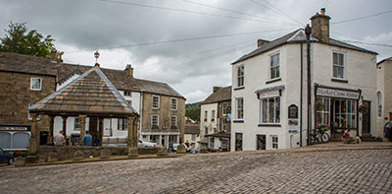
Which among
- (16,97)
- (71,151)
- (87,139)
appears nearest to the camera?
(71,151)

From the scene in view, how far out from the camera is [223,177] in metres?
8.62

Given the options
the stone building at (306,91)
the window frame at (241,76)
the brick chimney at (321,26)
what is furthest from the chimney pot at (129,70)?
the brick chimney at (321,26)

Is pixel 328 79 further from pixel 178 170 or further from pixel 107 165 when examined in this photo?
pixel 107 165

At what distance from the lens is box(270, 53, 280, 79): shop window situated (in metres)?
19.2

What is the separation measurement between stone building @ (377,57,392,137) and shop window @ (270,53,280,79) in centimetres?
1151

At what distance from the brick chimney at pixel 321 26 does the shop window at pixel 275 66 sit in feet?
9.85

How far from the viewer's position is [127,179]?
30.0ft

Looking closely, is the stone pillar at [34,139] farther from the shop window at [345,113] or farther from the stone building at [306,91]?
the shop window at [345,113]

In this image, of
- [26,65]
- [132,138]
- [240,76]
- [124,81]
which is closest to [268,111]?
[240,76]

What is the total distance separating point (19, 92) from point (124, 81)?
43.5ft

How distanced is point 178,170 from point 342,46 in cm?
1508

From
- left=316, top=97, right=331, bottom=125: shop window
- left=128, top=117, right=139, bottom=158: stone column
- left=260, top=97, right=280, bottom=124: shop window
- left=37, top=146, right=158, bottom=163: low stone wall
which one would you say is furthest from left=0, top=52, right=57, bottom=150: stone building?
left=316, top=97, right=331, bottom=125: shop window

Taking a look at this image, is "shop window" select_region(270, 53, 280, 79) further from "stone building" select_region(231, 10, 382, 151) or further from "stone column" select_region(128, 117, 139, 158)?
"stone column" select_region(128, 117, 139, 158)

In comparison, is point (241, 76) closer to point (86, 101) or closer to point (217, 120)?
point (217, 120)
